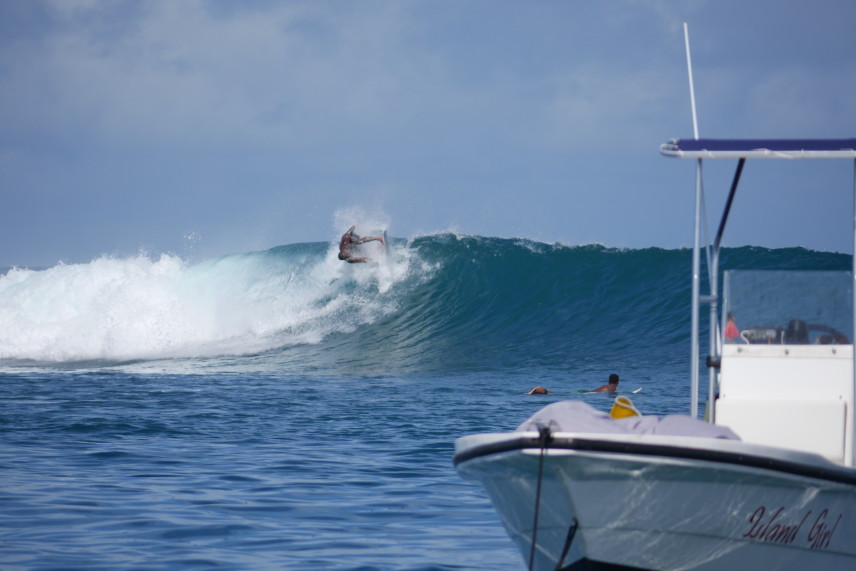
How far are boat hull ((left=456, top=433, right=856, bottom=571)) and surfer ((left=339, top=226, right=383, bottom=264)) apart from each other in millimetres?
24262

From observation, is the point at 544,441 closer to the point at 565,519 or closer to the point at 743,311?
the point at 565,519

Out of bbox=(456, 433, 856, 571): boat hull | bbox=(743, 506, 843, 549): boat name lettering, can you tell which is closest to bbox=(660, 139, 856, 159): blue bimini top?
bbox=(456, 433, 856, 571): boat hull

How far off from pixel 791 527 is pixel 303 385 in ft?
43.5

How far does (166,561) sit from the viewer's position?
6707 mm

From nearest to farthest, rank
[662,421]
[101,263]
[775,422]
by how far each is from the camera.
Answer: [662,421]
[775,422]
[101,263]

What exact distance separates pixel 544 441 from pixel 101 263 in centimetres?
2944

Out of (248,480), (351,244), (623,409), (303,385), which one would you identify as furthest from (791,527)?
(351,244)

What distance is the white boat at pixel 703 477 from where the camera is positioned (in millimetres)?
4914

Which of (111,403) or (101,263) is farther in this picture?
(101,263)

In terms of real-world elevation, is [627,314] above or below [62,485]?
above

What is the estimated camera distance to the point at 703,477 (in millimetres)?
4930

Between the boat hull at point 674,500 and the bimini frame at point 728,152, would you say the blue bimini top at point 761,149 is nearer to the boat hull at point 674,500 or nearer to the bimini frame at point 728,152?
the bimini frame at point 728,152

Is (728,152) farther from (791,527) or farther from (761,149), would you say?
(791,527)

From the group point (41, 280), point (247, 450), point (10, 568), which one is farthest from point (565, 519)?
point (41, 280)
